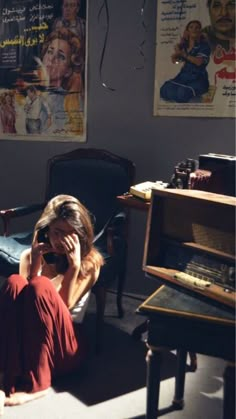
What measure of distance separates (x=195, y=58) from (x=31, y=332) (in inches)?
70.8

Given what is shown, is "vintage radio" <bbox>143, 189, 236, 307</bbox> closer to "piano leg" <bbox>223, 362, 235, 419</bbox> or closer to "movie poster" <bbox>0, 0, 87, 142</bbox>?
"piano leg" <bbox>223, 362, 235, 419</bbox>

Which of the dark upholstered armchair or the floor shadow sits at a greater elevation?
the dark upholstered armchair

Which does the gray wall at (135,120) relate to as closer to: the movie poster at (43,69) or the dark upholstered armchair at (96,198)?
the movie poster at (43,69)

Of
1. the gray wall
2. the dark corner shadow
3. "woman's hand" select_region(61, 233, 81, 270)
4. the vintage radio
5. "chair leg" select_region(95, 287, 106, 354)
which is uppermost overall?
the gray wall

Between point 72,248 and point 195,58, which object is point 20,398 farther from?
point 195,58

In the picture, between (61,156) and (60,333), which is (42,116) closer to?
(61,156)

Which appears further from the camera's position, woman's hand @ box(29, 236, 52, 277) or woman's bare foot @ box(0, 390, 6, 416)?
woman's hand @ box(29, 236, 52, 277)

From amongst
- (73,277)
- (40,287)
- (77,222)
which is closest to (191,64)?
(77,222)

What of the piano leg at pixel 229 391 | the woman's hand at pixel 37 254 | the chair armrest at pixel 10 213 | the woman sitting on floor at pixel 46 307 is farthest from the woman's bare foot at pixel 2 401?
the chair armrest at pixel 10 213

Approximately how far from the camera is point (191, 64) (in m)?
2.93

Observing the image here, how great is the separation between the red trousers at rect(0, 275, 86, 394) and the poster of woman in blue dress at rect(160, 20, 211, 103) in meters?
1.48

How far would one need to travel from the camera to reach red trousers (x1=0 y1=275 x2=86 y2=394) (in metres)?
2.11

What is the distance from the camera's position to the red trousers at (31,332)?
6.91 ft

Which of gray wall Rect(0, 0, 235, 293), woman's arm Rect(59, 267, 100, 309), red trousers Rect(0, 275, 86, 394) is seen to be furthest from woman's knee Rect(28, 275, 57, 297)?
gray wall Rect(0, 0, 235, 293)
